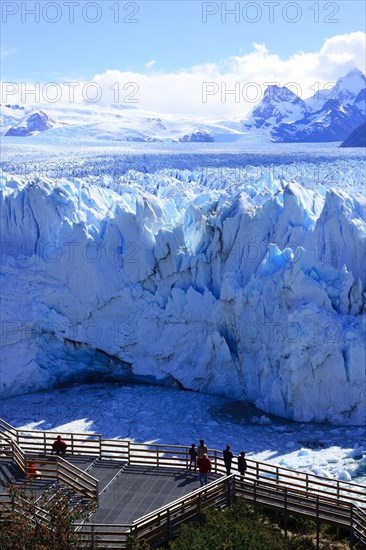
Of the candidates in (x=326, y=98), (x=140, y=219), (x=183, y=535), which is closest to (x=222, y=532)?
(x=183, y=535)

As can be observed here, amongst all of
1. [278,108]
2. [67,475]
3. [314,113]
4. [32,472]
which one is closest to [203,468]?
[67,475]

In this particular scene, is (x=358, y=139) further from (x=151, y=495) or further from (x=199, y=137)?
(x=151, y=495)

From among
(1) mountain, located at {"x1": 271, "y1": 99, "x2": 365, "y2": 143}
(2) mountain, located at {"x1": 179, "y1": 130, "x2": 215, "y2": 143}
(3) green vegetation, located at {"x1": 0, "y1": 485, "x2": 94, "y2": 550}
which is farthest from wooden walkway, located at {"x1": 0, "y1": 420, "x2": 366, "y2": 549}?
(1) mountain, located at {"x1": 271, "y1": 99, "x2": 365, "y2": 143}

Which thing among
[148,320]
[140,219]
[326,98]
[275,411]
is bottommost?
[275,411]

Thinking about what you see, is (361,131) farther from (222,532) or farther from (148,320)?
(222,532)

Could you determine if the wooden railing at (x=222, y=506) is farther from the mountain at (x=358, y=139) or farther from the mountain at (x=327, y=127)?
the mountain at (x=327, y=127)

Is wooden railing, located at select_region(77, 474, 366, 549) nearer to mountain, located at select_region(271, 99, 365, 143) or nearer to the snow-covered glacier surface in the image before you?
the snow-covered glacier surface

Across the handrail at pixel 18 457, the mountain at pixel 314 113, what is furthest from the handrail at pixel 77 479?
the mountain at pixel 314 113
